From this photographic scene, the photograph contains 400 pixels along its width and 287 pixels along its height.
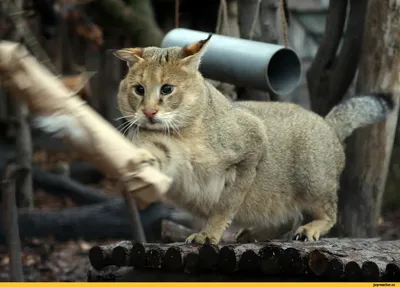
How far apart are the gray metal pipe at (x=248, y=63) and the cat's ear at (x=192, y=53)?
0.91 meters

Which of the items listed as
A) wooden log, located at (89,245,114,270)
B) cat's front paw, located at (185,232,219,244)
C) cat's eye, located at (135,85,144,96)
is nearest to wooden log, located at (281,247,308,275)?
cat's front paw, located at (185,232,219,244)

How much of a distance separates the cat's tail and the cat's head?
1614 mm

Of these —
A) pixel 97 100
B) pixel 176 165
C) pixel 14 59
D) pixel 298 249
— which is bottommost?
pixel 97 100

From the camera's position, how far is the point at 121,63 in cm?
1184

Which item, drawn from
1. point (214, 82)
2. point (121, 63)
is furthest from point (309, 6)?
point (214, 82)

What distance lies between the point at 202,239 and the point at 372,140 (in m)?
2.12

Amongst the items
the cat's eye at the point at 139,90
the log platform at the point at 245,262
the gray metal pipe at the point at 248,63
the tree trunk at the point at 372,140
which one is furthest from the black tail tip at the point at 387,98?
the cat's eye at the point at 139,90

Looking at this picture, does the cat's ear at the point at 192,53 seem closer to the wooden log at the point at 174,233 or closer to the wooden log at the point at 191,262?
the wooden log at the point at 191,262

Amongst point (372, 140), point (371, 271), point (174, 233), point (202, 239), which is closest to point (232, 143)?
point (202, 239)

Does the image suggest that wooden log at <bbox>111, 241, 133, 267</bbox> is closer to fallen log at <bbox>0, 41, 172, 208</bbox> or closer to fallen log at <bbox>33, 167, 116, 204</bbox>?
fallen log at <bbox>0, 41, 172, 208</bbox>

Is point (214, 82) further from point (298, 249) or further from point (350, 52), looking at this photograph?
point (298, 249)

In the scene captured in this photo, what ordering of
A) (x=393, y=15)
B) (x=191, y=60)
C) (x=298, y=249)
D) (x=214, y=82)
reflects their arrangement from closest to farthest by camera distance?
(x=298, y=249), (x=191, y=60), (x=393, y=15), (x=214, y=82)

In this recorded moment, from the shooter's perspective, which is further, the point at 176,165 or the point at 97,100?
the point at 97,100

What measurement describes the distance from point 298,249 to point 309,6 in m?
7.80
